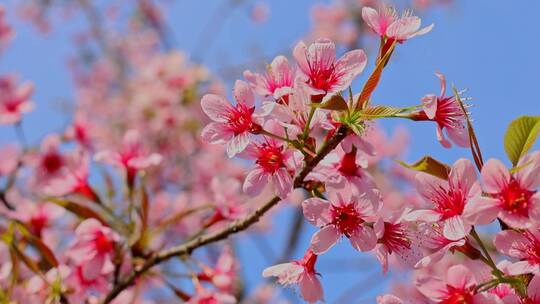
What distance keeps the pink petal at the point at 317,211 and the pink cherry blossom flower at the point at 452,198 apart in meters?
0.19

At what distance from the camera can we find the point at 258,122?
4.53 ft

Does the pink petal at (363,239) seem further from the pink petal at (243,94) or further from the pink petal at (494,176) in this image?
the pink petal at (243,94)

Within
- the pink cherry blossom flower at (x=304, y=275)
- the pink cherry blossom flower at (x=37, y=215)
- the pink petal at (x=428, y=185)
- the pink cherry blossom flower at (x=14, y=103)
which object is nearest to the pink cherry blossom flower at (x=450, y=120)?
the pink petal at (x=428, y=185)

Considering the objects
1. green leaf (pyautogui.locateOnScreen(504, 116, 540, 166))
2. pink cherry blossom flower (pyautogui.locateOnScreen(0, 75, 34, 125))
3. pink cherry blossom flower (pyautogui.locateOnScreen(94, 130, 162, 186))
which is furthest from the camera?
pink cherry blossom flower (pyautogui.locateOnScreen(0, 75, 34, 125))

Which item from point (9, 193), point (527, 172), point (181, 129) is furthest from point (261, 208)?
point (181, 129)

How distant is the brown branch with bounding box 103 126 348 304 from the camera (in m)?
1.30

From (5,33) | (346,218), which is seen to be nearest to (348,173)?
(346,218)

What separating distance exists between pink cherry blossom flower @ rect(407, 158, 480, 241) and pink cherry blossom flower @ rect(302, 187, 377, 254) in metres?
0.12

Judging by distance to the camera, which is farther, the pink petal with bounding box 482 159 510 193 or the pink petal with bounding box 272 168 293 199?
the pink petal with bounding box 272 168 293 199

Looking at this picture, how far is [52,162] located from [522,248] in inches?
98.5

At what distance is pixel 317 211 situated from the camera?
1.35 m

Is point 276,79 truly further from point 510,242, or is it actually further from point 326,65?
point 510,242

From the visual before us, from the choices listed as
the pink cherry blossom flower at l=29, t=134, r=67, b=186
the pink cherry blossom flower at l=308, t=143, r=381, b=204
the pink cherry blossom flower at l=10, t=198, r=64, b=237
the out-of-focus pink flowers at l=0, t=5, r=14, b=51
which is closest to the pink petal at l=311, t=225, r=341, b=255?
the pink cherry blossom flower at l=308, t=143, r=381, b=204

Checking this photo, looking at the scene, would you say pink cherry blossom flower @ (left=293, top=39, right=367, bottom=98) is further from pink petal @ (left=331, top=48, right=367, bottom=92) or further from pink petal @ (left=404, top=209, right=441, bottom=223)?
pink petal @ (left=404, top=209, right=441, bottom=223)
